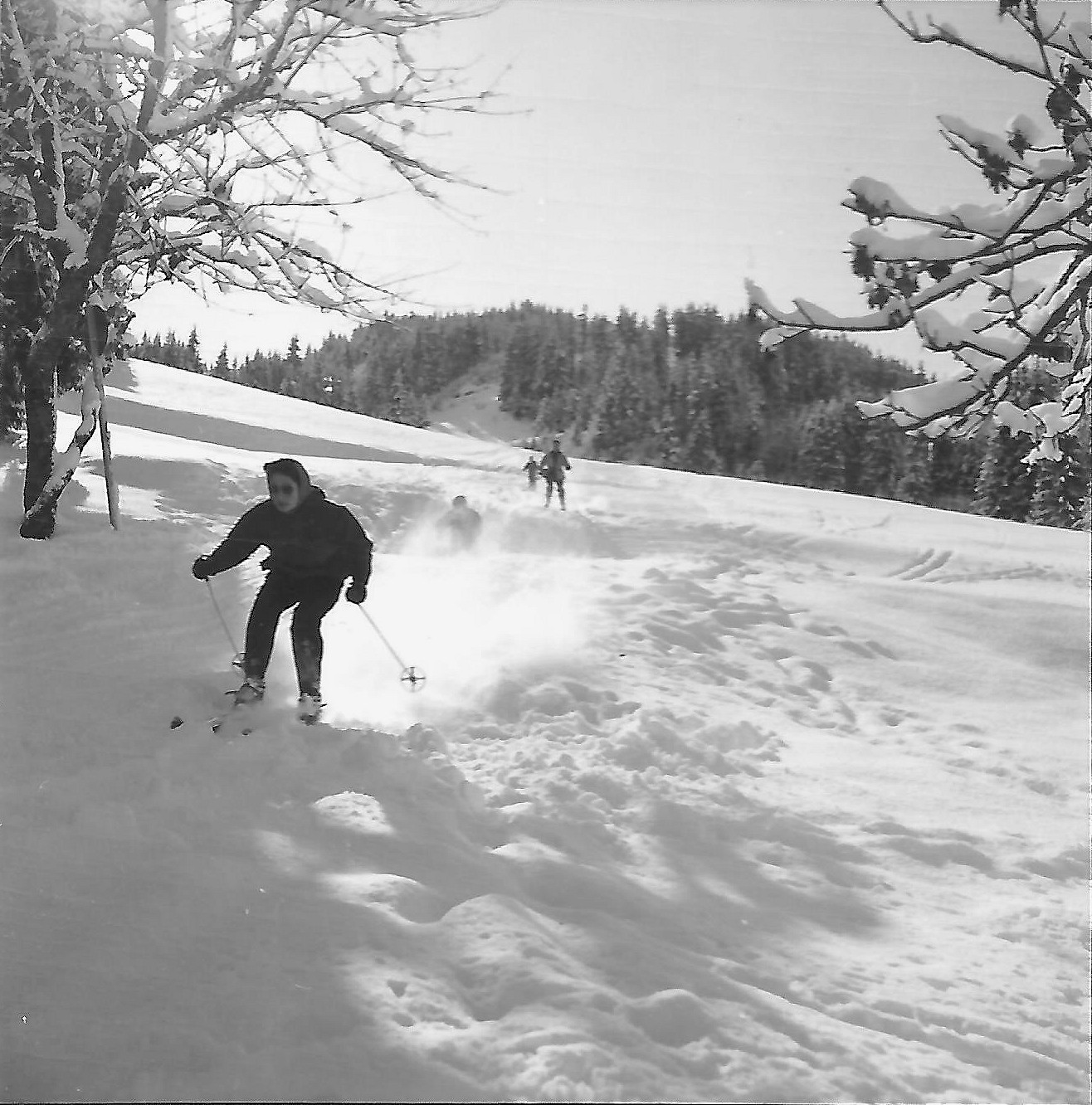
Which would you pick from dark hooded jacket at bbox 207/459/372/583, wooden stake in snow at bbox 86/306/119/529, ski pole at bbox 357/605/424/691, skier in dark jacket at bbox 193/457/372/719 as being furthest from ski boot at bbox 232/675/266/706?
wooden stake in snow at bbox 86/306/119/529

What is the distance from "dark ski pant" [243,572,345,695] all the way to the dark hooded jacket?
74 mm

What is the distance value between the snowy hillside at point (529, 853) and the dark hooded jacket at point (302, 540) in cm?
92

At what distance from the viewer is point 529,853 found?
3.84 meters

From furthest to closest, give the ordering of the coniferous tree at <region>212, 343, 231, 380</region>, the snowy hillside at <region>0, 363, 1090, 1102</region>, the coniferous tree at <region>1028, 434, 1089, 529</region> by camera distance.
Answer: the coniferous tree at <region>212, 343, 231, 380</region>
the coniferous tree at <region>1028, 434, 1089, 529</region>
the snowy hillside at <region>0, 363, 1090, 1102</region>

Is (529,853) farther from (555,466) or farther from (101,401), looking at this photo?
(555,466)

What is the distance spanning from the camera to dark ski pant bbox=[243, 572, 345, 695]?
16.9 ft

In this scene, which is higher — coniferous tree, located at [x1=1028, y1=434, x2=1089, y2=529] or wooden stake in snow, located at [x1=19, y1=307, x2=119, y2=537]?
coniferous tree, located at [x1=1028, y1=434, x2=1089, y2=529]

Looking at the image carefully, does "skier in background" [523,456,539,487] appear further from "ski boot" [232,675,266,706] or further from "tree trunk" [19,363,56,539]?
"ski boot" [232,675,266,706]

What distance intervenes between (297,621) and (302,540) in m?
0.52

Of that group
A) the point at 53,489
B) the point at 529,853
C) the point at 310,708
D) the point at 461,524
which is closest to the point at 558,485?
the point at 461,524

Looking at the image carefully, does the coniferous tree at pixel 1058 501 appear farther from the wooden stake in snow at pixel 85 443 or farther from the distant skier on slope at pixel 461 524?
the wooden stake in snow at pixel 85 443

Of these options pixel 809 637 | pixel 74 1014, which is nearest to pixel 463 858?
pixel 74 1014

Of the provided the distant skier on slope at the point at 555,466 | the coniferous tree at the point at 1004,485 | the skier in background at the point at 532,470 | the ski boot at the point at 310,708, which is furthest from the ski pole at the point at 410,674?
the coniferous tree at the point at 1004,485

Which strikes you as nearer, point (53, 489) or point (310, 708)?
point (310, 708)
